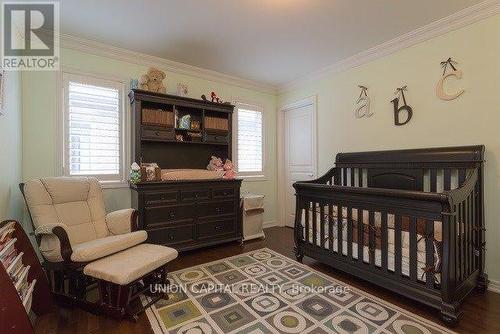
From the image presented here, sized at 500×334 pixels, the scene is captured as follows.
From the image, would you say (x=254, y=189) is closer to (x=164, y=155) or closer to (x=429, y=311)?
(x=164, y=155)

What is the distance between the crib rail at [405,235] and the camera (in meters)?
1.64

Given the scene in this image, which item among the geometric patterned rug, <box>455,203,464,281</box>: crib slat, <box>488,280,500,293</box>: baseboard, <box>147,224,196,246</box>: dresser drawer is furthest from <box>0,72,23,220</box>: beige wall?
<box>488,280,500,293</box>: baseboard

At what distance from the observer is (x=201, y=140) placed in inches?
129

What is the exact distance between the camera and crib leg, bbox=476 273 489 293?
6.64 feet

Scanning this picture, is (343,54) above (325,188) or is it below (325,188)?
above

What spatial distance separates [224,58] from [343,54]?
4.86 feet

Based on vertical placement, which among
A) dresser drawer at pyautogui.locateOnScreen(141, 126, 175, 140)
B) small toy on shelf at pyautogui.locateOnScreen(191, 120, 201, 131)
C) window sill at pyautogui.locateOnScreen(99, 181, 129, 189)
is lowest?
window sill at pyautogui.locateOnScreen(99, 181, 129, 189)

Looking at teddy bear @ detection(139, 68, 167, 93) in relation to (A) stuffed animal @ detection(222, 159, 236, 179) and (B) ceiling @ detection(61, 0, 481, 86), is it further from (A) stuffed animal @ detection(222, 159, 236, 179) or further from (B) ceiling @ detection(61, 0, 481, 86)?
(A) stuffed animal @ detection(222, 159, 236, 179)

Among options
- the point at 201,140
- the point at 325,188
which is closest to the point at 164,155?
the point at 201,140

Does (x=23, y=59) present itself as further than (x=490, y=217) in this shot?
Yes

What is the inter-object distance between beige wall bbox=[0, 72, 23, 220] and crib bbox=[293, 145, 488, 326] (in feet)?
8.31

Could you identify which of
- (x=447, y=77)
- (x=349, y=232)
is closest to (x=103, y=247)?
(x=349, y=232)

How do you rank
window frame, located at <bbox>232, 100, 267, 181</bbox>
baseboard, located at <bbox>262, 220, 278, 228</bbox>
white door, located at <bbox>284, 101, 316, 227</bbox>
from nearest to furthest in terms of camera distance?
1. white door, located at <bbox>284, 101, 316, 227</bbox>
2. window frame, located at <bbox>232, 100, 267, 181</bbox>
3. baseboard, located at <bbox>262, 220, 278, 228</bbox>

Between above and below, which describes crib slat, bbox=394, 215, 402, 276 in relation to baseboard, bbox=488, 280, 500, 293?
above
